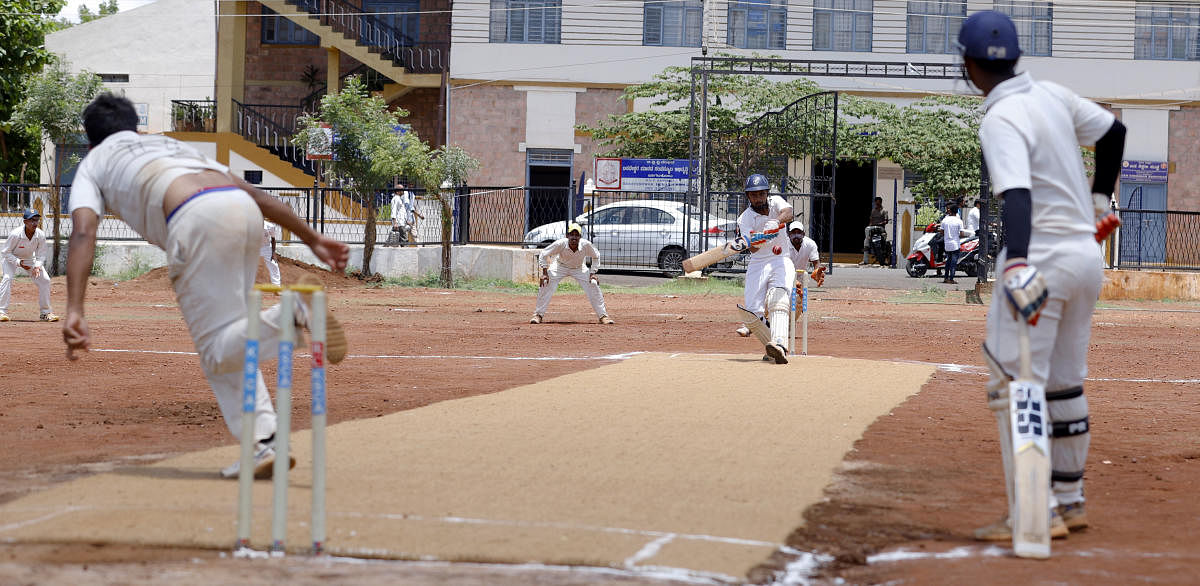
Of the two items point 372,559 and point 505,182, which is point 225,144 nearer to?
point 505,182

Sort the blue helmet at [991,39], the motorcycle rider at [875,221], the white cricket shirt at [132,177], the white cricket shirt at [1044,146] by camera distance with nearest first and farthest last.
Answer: the white cricket shirt at [1044,146] → the blue helmet at [991,39] → the white cricket shirt at [132,177] → the motorcycle rider at [875,221]

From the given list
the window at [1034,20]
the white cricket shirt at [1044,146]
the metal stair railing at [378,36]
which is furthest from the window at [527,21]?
the white cricket shirt at [1044,146]

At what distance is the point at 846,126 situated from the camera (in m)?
37.9

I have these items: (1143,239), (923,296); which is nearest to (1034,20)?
(1143,239)

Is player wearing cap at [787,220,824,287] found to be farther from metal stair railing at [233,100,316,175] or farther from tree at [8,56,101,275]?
metal stair railing at [233,100,316,175]

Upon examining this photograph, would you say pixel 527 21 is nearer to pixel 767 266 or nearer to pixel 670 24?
pixel 670 24

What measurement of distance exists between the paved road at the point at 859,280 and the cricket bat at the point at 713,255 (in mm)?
14962

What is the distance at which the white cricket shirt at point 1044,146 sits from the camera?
522 cm

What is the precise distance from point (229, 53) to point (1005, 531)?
39081 millimetres

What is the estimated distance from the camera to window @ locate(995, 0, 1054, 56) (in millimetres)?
39500

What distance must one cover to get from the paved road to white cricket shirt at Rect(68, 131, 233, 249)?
21.8 meters

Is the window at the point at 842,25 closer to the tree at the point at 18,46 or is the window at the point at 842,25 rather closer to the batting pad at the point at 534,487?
the tree at the point at 18,46

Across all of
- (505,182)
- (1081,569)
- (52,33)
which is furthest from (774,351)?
(52,33)

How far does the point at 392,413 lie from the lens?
877 cm
